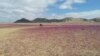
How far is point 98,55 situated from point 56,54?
298cm

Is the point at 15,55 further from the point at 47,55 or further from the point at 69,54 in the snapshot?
the point at 69,54

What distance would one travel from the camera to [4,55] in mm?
12070

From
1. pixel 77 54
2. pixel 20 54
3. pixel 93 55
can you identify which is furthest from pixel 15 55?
pixel 93 55

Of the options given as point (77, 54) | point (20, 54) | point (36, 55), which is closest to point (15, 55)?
point (20, 54)

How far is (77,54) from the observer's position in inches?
501

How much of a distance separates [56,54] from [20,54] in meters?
2.60

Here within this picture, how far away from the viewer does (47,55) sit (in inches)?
487

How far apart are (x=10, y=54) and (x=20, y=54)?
0.70 m

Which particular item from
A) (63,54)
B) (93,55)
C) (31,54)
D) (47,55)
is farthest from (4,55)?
(93,55)

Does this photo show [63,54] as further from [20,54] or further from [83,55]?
[20,54]

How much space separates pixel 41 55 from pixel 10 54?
221 cm

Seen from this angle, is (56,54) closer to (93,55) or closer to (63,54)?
(63,54)

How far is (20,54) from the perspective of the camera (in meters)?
12.5

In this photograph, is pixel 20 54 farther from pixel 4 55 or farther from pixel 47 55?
pixel 47 55
